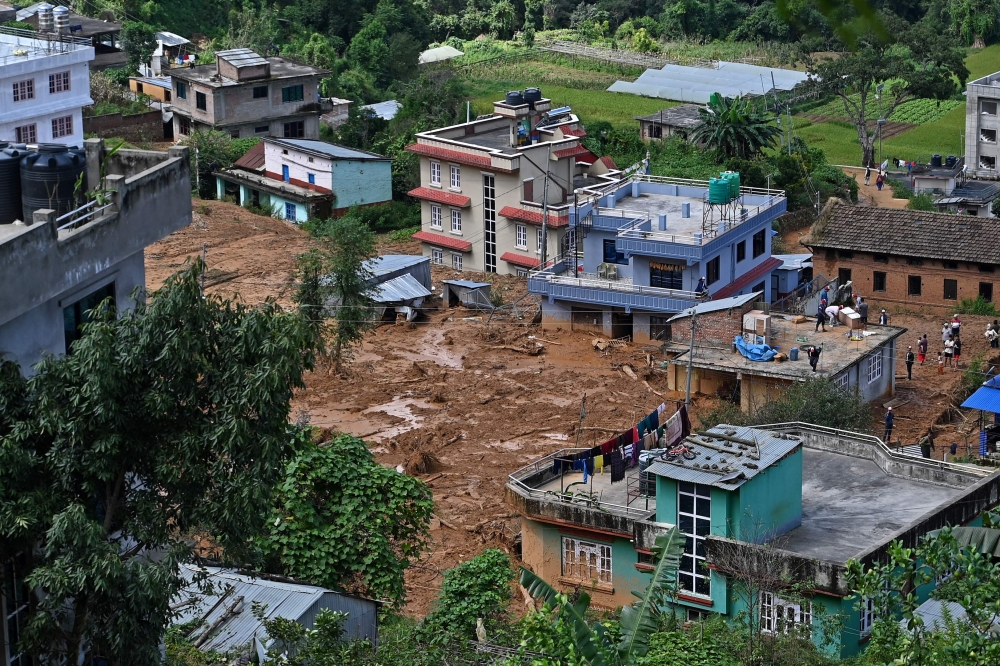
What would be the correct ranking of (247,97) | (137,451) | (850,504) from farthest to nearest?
(247,97)
(850,504)
(137,451)

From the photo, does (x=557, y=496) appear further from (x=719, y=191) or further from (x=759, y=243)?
(x=759, y=243)

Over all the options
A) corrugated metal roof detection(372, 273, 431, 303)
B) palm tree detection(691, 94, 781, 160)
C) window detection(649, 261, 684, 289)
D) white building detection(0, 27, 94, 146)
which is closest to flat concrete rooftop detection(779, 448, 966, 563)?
window detection(649, 261, 684, 289)

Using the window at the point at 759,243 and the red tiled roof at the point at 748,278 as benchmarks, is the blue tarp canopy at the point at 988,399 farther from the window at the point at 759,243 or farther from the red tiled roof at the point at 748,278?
the window at the point at 759,243

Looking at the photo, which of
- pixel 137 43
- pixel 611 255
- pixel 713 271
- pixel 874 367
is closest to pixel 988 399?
pixel 874 367

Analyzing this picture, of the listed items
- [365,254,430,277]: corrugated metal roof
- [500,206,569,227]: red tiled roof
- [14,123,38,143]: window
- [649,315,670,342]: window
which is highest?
[14,123,38,143]: window

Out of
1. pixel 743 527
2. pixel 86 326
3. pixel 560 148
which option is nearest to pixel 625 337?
pixel 560 148

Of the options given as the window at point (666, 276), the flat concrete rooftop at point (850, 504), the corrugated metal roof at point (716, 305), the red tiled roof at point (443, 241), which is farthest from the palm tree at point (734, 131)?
the flat concrete rooftop at point (850, 504)

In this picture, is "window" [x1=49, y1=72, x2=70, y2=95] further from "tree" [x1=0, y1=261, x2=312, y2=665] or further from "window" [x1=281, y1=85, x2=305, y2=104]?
"tree" [x1=0, y1=261, x2=312, y2=665]
